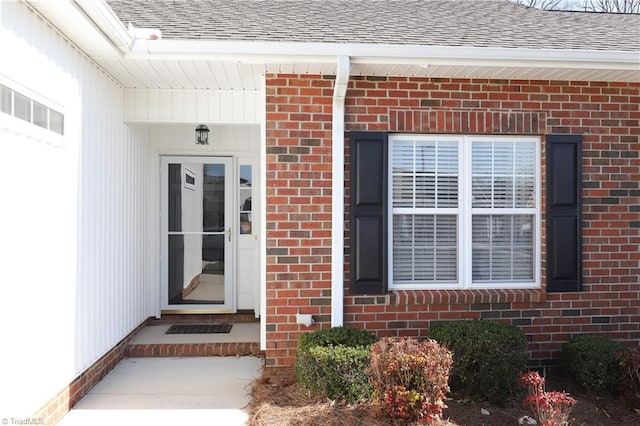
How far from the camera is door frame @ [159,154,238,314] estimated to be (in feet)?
21.5

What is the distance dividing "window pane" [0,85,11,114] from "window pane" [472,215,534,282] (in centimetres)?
400

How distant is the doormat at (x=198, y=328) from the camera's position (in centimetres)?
594

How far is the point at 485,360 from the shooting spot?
4.09 m

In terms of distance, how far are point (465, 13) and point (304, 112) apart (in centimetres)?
291

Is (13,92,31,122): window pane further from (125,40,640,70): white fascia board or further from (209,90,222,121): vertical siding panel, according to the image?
(209,90,222,121): vertical siding panel

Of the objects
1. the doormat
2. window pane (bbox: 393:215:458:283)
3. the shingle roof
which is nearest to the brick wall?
window pane (bbox: 393:215:458:283)

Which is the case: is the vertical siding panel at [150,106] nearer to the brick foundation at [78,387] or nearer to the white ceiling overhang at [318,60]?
the white ceiling overhang at [318,60]

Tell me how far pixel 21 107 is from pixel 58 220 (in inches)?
36.0

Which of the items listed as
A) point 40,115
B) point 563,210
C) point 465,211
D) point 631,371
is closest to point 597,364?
point 631,371

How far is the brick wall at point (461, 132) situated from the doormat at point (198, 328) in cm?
150

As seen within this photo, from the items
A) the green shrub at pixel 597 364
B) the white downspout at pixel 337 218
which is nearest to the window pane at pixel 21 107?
the white downspout at pixel 337 218

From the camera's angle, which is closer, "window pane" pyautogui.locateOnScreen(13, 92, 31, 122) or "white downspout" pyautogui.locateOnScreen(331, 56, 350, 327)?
"window pane" pyautogui.locateOnScreen(13, 92, 31, 122)

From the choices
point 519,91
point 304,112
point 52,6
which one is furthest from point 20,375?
point 519,91

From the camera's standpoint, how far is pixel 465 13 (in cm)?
629
